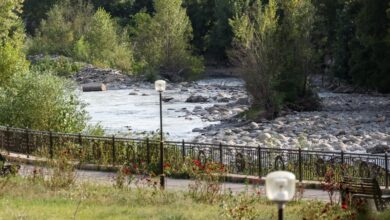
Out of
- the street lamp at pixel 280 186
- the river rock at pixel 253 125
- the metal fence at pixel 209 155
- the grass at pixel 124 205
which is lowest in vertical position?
the river rock at pixel 253 125

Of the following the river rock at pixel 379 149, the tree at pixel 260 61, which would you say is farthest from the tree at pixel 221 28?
the river rock at pixel 379 149

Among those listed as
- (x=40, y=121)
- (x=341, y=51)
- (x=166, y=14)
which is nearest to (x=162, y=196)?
(x=40, y=121)

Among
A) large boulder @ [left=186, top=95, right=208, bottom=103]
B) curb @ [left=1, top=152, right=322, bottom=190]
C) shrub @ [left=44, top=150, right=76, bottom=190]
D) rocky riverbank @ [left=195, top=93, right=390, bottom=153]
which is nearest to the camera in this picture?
shrub @ [left=44, top=150, right=76, bottom=190]

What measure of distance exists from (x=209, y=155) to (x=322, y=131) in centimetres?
1678

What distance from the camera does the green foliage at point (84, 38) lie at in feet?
284

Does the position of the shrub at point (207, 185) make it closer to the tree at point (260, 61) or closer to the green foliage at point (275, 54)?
the tree at point (260, 61)

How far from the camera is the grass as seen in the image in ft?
36.6

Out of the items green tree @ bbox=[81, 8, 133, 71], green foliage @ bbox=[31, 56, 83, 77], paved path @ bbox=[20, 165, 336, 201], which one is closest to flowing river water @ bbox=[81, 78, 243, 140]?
green foliage @ bbox=[31, 56, 83, 77]

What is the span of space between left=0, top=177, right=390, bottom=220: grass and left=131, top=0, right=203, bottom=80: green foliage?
6414cm

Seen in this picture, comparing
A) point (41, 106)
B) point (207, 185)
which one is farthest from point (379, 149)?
point (207, 185)

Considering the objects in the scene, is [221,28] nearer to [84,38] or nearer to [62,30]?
[84,38]

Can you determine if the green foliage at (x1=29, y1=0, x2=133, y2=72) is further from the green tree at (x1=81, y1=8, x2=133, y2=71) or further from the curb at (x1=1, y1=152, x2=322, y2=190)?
the curb at (x1=1, y1=152, x2=322, y2=190)

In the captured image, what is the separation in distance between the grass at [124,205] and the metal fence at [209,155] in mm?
4052

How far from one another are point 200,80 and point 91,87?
17.5 meters
